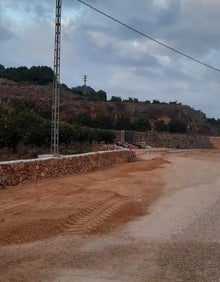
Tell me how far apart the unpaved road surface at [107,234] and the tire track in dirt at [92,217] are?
2 cm

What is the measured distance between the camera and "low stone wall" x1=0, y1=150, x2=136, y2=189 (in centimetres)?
1603

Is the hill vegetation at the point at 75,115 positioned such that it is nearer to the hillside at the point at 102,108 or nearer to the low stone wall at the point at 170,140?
the hillside at the point at 102,108

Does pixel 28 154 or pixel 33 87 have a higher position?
pixel 33 87

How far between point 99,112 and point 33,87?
1378 cm

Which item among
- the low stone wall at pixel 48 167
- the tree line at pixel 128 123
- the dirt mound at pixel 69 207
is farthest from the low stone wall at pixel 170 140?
the dirt mound at pixel 69 207

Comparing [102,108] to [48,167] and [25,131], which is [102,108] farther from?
[48,167]

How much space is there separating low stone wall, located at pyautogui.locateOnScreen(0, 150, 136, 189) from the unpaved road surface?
49 cm

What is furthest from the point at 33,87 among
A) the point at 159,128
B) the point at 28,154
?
the point at 28,154

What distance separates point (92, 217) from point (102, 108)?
8627 cm

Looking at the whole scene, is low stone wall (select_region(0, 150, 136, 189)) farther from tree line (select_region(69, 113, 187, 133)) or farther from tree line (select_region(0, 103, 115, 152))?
tree line (select_region(69, 113, 187, 133))

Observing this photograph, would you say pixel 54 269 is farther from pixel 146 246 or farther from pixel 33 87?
pixel 33 87

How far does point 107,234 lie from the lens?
32.6ft

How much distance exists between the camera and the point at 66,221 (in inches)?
421

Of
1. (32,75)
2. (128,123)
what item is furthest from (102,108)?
(32,75)
